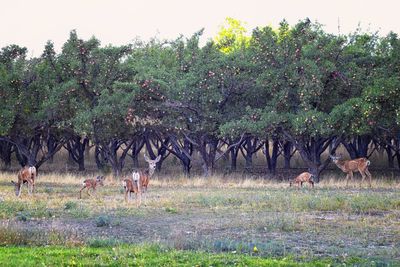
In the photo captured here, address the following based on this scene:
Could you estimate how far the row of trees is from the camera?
30172 millimetres

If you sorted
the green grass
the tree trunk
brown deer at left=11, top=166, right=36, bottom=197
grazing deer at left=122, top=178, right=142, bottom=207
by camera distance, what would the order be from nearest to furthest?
the green grass
grazing deer at left=122, top=178, right=142, bottom=207
brown deer at left=11, top=166, right=36, bottom=197
the tree trunk

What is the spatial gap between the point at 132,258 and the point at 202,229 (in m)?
4.24

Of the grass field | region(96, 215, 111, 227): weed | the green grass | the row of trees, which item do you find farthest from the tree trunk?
the green grass

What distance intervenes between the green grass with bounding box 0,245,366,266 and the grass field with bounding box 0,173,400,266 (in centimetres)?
2

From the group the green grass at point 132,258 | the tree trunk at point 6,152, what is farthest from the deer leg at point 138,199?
the tree trunk at point 6,152

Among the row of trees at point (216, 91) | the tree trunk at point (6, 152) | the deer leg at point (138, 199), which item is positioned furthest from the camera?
the tree trunk at point (6, 152)

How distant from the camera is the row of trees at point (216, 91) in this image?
30.2 meters

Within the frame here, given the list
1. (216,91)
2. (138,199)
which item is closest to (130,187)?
(138,199)

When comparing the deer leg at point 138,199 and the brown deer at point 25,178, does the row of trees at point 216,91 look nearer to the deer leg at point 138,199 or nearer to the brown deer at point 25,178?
the brown deer at point 25,178

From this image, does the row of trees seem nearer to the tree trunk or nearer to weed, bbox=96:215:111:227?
the tree trunk

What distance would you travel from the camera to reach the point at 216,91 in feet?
107

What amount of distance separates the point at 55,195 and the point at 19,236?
10.8 metres

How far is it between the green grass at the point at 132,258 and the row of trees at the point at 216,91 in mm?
18325

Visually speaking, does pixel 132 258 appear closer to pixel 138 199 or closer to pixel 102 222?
pixel 102 222
